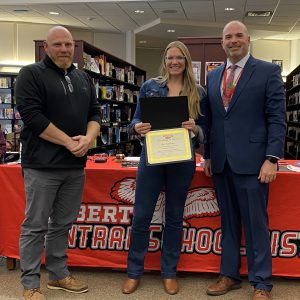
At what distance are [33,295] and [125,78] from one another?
23.2 feet

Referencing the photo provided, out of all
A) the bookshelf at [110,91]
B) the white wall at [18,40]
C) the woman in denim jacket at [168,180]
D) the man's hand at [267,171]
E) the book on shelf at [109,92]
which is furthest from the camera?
the white wall at [18,40]

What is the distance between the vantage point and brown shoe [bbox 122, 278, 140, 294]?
8.80ft

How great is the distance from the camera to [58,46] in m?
2.45

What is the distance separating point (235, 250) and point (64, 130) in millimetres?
1399

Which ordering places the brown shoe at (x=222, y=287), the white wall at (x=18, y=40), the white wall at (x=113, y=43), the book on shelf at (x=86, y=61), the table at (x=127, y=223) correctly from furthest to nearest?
the white wall at (x=113, y=43) → the white wall at (x=18, y=40) → the book on shelf at (x=86, y=61) → the table at (x=127, y=223) → the brown shoe at (x=222, y=287)

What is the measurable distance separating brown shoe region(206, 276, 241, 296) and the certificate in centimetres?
91

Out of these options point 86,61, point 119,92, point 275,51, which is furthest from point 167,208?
point 275,51

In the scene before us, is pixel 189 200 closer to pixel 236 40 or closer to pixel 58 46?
pixel 236 40

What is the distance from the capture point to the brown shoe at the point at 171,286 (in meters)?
2.67

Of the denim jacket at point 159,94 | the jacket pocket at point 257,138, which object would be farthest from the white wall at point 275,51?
the jacket pocket at point 257,138

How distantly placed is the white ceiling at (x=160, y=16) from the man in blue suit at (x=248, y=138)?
6.85 meters

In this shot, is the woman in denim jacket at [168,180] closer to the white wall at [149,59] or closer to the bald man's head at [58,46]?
the bald man's head at [58,46]

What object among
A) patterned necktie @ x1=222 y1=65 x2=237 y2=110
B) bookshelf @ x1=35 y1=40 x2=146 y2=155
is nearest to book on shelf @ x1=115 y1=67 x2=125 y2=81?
bookshelf @ x1=35 y1=40 x2=146 y2=155

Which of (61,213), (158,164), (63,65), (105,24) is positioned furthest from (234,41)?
(105,24)
